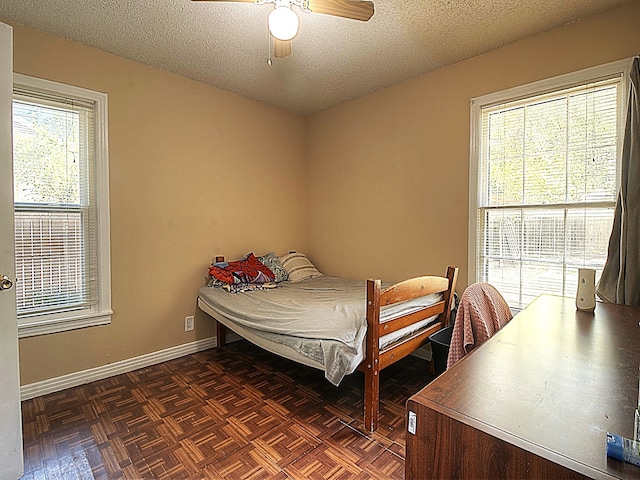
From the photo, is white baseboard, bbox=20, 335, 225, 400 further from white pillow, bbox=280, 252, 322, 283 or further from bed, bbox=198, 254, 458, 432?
white pillow, bbox=280, 252, 322, 283

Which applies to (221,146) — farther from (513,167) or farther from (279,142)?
(513,167)

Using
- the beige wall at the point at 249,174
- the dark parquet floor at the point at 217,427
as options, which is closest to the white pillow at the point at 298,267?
the beige wall at the point at 249,174

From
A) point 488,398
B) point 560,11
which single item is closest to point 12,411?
point 488,398

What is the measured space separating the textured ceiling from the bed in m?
1.64

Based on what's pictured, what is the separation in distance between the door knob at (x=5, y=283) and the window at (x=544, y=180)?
2804 mm

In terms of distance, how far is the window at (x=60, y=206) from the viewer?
2.28 m

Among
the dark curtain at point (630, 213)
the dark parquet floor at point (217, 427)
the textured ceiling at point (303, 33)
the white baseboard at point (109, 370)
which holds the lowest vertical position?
the dark parquet floor at point (217, 427)

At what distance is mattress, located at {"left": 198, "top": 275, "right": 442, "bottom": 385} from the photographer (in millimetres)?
1840

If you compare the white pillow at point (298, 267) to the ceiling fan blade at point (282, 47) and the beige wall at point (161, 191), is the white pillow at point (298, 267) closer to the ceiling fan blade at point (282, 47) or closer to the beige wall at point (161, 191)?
the beige wall at point (161, 191)

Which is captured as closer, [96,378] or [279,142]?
[96,378]

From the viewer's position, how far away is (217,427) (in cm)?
196

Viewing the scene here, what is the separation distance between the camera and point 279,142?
12.3 ft

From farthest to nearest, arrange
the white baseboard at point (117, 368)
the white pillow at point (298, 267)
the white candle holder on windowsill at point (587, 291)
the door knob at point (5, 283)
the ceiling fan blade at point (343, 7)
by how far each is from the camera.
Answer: the white pillow at point (298, 267) < the white baseboard at point (117, 368) < the white candle holder on windowsill at point (587, 291) < the ceiling fan blade at point (343, 7) < the door knob at point (5, 283)

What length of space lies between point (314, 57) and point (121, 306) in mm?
2463
